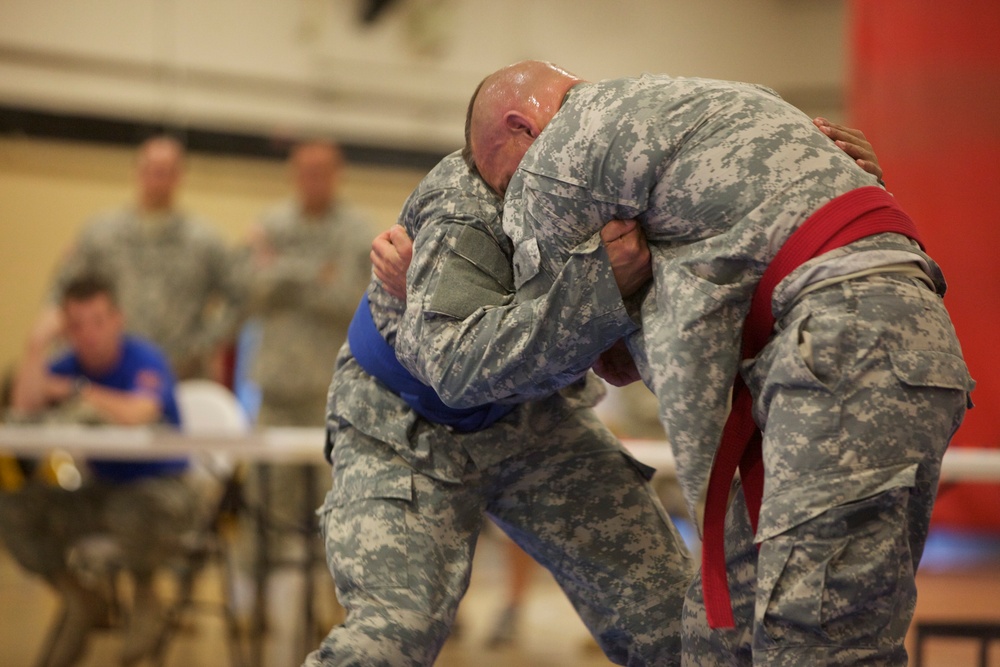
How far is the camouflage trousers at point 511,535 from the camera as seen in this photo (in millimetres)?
1851

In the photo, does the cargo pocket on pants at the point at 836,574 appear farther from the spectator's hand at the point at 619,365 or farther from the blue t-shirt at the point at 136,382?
the blue t-shirt at the point at 136,382

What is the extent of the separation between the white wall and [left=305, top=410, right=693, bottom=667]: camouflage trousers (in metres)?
6.87

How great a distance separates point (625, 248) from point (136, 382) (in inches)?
122

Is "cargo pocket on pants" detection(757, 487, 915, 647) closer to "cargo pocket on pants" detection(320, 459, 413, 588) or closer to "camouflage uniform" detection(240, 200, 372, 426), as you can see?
"cargo pocket on pants" detection(320, 459, 413, 588)

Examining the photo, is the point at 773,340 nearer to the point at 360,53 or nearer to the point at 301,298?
the point at 301,298

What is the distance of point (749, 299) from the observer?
5.36 ft

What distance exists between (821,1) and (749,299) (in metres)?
9.41

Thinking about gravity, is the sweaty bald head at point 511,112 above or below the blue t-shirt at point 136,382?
above

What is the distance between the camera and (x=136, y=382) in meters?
4.30

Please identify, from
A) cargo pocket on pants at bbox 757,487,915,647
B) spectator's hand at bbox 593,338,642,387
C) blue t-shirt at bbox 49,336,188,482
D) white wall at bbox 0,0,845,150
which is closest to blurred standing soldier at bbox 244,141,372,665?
blue t-shirt at bbox 49,336,188,482

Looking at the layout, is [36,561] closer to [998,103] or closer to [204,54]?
[998,103]

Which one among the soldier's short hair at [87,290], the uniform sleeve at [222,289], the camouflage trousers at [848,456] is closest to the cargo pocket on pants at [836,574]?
the camouflage trousers at [848,456]

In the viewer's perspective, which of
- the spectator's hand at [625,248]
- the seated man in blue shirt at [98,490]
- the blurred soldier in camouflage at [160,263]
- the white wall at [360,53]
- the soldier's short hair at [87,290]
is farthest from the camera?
the white wall at [360,53]

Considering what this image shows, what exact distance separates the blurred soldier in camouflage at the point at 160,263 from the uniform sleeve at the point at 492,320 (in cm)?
429
